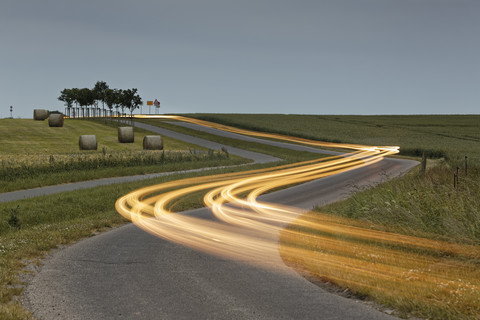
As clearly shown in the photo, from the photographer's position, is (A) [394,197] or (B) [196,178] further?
(B) [196,178]

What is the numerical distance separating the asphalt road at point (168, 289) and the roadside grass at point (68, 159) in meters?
17.2

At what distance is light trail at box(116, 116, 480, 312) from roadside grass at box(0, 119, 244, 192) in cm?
822

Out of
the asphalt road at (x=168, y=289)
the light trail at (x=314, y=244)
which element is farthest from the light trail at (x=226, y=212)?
the asphalt road at (x=168, y=289)

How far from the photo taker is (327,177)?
1261 inches

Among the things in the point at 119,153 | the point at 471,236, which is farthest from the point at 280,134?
the point at 471,236

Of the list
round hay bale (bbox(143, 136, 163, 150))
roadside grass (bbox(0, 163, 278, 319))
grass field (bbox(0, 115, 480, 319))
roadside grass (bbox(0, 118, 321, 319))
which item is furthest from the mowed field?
grass field (bbox(0, 115, 480, 319))

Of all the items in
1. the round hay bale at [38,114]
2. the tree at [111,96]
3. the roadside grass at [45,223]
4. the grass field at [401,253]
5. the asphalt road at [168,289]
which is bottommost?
the roadside grass at [45,223]

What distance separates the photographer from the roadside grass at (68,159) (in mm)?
27969

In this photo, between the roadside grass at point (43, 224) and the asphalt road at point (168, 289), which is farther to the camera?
the roadside grass at point (43, 224)

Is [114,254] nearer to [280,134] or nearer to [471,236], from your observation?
[471,236]

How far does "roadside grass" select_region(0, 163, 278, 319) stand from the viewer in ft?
29.0

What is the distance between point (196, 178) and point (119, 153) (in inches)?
403

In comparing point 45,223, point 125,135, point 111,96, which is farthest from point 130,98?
point 45,223

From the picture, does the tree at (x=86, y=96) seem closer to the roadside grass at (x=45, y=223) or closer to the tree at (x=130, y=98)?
the tree at (x=130, y=98)
